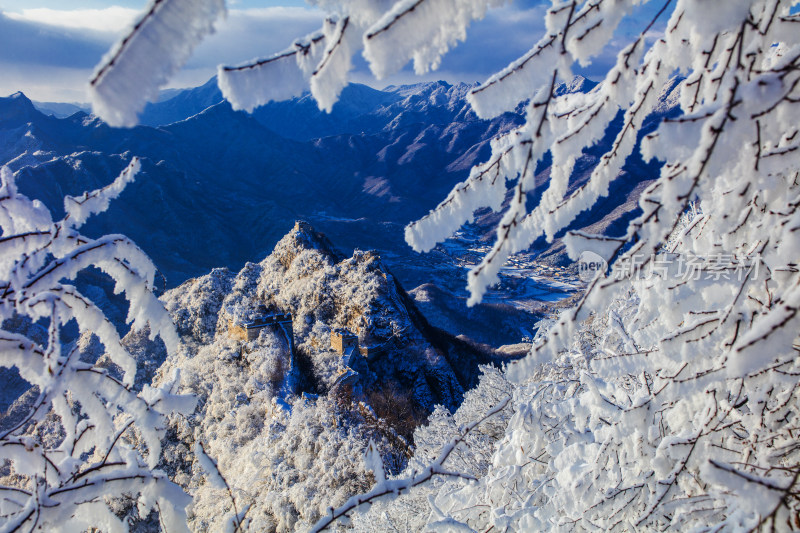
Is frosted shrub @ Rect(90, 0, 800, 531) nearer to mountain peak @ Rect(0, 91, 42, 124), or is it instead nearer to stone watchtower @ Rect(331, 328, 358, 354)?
stone watchtower @ Rect(331, 328, 358, 354)

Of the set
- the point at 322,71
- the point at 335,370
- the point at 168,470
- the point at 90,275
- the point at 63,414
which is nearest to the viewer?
the point at 322,71

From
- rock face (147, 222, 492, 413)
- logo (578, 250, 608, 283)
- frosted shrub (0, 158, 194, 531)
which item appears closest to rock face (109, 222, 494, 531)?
rock face (147, 222, 492, 413)

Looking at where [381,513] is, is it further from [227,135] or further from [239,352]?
[227,135]

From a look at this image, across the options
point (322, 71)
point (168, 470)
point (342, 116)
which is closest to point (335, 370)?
point (168, 470)

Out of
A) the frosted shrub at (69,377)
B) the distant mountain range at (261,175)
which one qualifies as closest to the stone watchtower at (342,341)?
the frosted shrub at (69,377)

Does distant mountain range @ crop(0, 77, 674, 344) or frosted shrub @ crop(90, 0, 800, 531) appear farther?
→ distant mountain range @ crop(0, 77, 674, 344)

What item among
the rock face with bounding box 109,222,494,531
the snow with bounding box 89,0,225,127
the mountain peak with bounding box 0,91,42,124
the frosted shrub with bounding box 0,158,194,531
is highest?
the mountain peak with bounding box 0,91,42,124

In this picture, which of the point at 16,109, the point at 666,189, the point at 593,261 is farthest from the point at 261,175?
the point at 666,189
